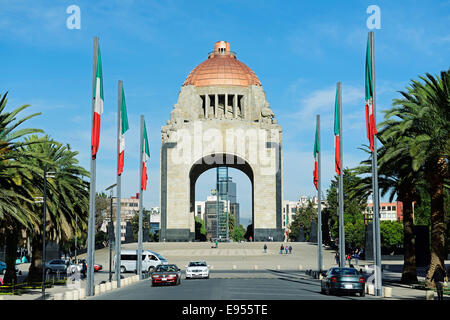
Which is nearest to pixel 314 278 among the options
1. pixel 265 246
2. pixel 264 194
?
pixel 265 246

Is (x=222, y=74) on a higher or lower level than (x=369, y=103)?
higher

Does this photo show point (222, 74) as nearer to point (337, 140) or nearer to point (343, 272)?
point (337, 140)

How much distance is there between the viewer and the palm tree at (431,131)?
27062mm

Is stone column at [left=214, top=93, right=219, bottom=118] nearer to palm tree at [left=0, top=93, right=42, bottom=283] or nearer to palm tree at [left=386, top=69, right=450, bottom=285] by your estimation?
palm tree at [left=386, top=69, right=450, bottom=285]

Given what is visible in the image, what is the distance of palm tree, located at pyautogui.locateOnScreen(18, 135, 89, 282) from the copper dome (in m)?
52.3

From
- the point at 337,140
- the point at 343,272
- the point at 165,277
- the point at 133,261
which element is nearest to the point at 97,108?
the point at 165,277

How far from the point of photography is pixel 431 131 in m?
27.9

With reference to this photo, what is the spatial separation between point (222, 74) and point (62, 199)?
57.0m

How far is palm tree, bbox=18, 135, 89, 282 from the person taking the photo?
31250mm

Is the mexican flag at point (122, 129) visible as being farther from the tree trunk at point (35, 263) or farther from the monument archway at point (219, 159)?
the monument archway at point (219, 159)

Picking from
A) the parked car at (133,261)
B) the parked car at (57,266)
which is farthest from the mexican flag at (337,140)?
the parked car at (57,266)

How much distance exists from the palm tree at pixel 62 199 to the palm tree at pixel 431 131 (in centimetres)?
1790

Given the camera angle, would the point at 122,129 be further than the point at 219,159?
No
